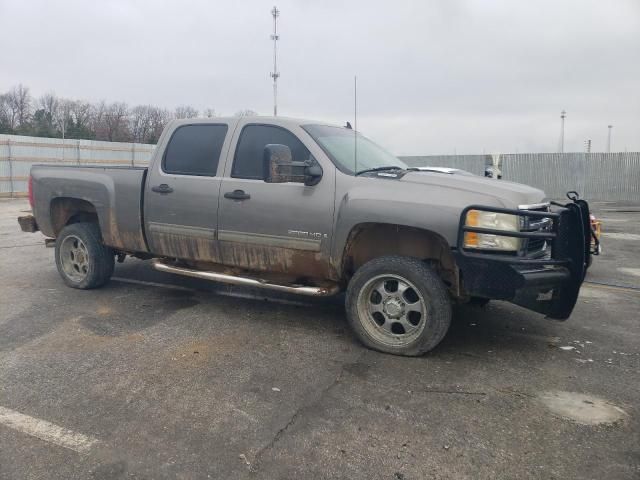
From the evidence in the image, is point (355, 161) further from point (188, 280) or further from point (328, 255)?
point (188, 280)

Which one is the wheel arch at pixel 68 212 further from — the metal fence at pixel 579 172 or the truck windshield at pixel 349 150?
the metal fence at pixel 579 172

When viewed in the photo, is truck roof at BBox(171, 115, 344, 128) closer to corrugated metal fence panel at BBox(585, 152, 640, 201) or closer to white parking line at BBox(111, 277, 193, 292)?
white parking line at BBox(111, 277, 193, 292)

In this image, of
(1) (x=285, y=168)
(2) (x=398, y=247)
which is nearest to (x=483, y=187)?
(2) (x=398, y=247)

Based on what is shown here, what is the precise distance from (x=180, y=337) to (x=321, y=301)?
1789 millimetres

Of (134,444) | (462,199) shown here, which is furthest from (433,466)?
(462,199)

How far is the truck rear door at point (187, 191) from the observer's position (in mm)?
5230

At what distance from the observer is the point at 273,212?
4824 mm

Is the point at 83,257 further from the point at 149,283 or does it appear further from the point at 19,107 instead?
the point at 19,107

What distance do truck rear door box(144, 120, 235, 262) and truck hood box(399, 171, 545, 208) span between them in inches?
73.7

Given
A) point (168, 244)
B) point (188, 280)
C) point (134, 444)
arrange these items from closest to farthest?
point (134, 444) → point (168, 244) → point (188, 280)

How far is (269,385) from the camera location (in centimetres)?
382

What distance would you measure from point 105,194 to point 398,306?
3444mm

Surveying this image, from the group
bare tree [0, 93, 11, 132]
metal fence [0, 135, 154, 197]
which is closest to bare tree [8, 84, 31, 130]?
bare tree [0, 93, 11, 132]

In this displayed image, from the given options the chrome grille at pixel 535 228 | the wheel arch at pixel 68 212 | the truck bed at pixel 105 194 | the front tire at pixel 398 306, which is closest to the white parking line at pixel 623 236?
the chrome grille at pixel 535 228
